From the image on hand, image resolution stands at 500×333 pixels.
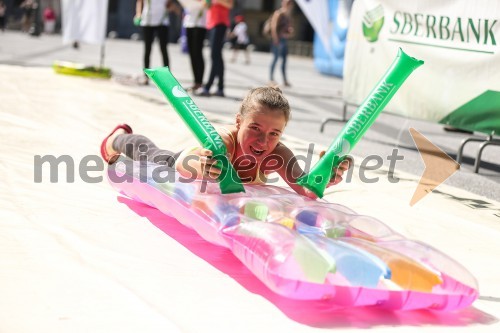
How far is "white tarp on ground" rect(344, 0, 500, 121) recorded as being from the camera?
204 inches

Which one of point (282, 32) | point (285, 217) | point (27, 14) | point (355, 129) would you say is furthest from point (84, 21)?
point (27, 14)

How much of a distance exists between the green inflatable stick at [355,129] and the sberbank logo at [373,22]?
327cm

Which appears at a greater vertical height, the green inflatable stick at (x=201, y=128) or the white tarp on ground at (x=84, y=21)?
the white tarp on ground at (x=84, y=21)

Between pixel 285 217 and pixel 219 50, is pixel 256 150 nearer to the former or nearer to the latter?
pixel 285 217

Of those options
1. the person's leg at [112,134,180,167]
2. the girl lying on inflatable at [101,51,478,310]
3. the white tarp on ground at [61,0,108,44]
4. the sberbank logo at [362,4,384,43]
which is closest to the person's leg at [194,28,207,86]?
the white tarp on ground at [61,0,108,44]

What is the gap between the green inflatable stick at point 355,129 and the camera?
119 inches

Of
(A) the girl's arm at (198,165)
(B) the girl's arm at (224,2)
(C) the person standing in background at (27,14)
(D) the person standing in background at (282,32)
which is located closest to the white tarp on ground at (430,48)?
(B) the girl's arm at (224,2)

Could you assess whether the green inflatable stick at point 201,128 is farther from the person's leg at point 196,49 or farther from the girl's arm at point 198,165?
the person's leg at point 196,49

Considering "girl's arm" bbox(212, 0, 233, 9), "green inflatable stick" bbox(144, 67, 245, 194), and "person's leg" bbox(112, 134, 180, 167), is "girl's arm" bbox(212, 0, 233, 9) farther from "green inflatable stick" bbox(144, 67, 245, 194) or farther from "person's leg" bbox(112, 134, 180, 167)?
"green inflatable stick" bbox(144, 67, 245, 194)

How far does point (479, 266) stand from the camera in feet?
9.38

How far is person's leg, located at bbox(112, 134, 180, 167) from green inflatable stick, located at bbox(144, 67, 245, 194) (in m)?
0.65

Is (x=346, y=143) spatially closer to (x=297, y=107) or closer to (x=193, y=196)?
(x=193, y=196)

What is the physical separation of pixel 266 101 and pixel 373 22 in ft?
12.3

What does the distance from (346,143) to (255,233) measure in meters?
0.93
